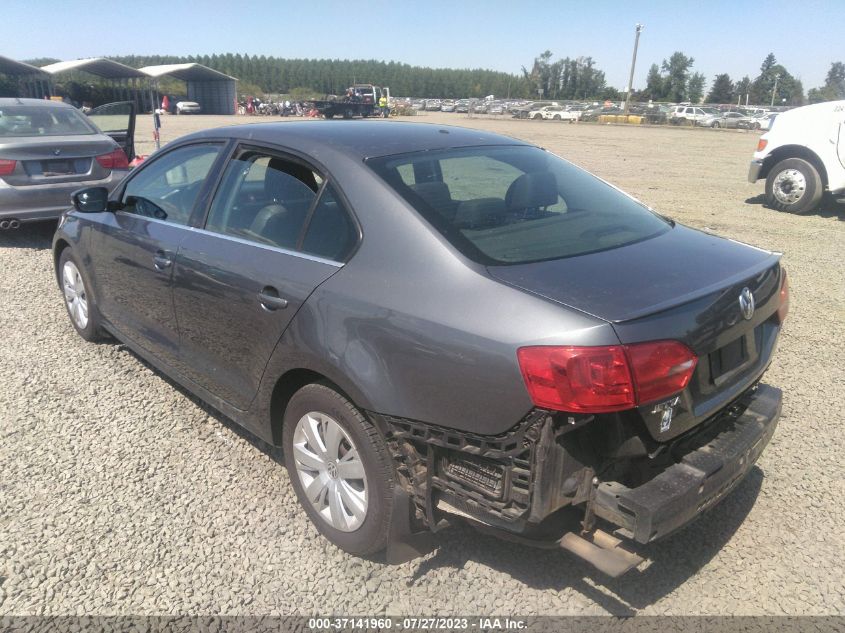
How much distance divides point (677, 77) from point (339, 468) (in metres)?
103

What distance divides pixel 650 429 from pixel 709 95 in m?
107

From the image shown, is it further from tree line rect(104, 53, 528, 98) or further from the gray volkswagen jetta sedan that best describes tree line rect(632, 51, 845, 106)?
the gray volkswagen jetta sedan

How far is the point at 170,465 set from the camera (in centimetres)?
341

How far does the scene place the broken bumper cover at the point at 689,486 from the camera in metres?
2.12

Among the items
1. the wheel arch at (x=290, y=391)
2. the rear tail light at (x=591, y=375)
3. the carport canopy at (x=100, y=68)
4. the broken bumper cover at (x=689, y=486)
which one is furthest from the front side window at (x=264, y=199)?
the carport canopy at (x=100, y=68)

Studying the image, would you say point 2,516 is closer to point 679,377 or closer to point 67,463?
point 67,463

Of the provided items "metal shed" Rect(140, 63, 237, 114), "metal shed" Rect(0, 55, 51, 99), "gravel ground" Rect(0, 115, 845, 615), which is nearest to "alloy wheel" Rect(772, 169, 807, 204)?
"gravel ground" Rect(0, 115, 845, 615)

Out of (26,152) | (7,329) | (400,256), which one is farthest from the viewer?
(26,152)

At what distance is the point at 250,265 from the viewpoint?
2965 mm

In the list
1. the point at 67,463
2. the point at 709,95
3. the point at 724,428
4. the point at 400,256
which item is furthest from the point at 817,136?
the point at 709,95

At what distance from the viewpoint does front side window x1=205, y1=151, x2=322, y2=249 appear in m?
2.95

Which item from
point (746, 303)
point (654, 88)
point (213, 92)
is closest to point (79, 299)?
point (746, 303)

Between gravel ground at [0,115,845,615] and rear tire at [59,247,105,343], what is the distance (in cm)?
30

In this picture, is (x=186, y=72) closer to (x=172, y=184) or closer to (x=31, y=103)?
(x=31, y=103)
